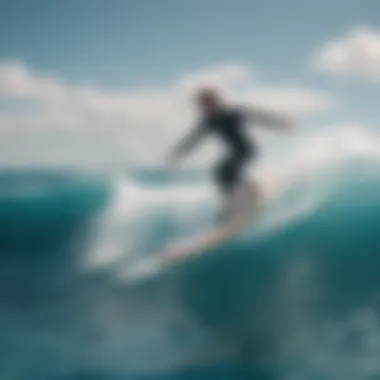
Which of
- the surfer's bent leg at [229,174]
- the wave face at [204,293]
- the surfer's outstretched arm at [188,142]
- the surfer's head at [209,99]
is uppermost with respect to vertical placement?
the surfer's head at [209,99]

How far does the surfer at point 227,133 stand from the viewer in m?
1.83

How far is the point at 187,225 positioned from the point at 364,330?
21.7 inches

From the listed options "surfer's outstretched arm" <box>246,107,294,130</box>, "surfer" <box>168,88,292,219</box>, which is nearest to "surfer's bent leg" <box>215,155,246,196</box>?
"surfer" <box>168,88,292,219</box>

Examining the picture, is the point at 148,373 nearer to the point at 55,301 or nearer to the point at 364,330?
the point at 55,301

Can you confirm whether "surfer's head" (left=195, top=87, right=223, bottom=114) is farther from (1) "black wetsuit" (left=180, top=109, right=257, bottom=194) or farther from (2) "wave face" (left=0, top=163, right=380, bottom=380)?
(2) "wave face" (left=0, top=163, right=380, bottom=380)

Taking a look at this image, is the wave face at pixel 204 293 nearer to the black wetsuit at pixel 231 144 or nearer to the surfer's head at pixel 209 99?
the black wetsuit at pixel 231 144

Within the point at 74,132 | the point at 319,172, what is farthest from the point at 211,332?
the point at 74,132

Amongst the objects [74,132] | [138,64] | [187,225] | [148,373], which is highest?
[138,64]

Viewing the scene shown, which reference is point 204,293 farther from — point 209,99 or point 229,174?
point 209,99

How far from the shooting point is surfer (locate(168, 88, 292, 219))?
183 cm

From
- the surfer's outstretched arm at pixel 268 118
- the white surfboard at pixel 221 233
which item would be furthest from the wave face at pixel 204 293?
the surfer's outstretched arm at pixel 268 118

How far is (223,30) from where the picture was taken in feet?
6.20

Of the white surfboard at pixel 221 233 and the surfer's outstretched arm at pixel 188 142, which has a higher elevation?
the surfer's outstretched arm at pixel 188 142

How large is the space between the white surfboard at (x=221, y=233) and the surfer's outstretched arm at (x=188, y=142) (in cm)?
18
